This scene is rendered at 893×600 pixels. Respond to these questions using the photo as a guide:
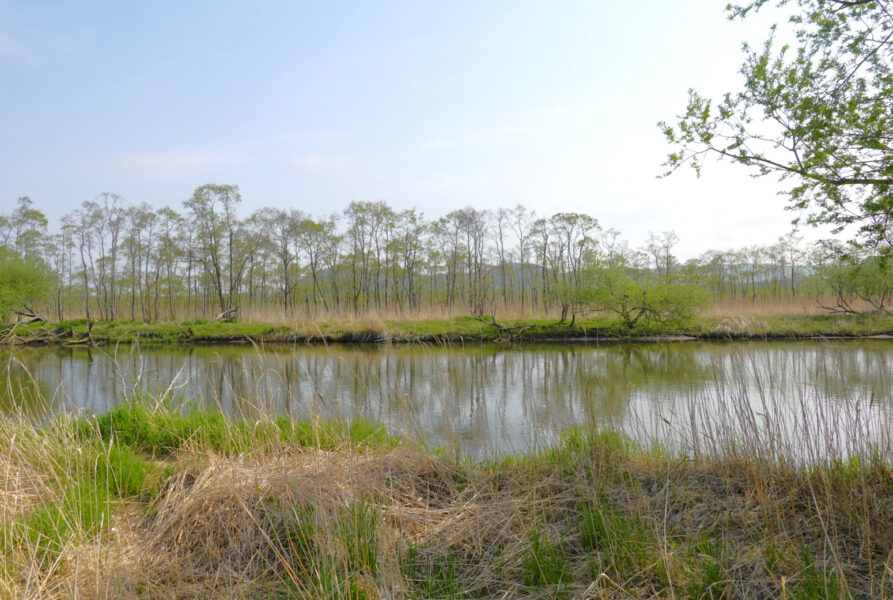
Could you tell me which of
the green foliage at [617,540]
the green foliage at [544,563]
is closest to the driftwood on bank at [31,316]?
the green foliage at [544,563]

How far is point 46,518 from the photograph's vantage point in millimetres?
3385

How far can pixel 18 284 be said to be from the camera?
29.0 m

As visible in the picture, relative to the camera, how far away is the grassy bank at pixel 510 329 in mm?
22594

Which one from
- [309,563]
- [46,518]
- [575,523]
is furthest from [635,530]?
[46,518]

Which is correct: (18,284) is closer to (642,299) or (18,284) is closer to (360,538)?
(642,299)

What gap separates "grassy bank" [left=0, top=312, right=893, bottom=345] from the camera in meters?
22.6

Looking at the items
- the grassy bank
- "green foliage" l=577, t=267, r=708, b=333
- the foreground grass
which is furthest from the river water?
"green foliage" l=577, t=267, r=708, b=333

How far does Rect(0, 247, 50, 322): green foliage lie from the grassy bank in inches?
110

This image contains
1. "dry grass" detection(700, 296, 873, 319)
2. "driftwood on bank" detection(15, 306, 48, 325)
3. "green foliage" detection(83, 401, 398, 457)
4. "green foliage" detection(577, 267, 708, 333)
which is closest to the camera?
"green foliage" detection(83, 401, 398, 457)

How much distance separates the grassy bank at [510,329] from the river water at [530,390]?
6.70 ft

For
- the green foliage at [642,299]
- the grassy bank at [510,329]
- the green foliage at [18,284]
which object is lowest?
the grassy bank at [510,329]

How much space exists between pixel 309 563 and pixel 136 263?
47.7 metres

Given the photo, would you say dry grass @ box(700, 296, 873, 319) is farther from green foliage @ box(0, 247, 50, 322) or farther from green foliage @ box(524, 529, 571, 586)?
green foliage @ box(0, 247, 50, 322)

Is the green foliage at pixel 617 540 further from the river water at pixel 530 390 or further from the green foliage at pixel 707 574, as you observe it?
the river water at pixel 530 390
